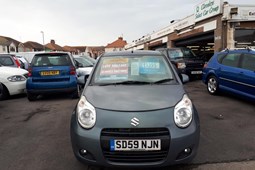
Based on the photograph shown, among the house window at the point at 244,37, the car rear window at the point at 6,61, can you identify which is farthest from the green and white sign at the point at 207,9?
the car rear window at the point at 6,61

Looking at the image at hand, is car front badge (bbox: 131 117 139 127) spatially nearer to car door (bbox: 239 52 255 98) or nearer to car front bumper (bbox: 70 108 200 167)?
car front bumper (bbox: 70 108 200 167)

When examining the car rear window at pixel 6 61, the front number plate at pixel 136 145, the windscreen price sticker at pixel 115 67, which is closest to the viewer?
the front number plate at pixel 136 145

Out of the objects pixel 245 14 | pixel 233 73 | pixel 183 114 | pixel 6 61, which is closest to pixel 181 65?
pixel 233 73

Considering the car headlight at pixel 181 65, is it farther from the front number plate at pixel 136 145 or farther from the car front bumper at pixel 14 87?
the front number plate at pixel 136 145

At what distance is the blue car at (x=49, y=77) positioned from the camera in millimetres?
8047

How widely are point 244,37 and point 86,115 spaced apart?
14.6 metres

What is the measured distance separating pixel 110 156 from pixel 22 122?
3.60 m

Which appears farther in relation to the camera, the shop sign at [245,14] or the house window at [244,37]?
the house window at [244,37]

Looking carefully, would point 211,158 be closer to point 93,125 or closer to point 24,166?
point 93,125

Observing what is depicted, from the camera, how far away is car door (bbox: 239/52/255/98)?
21.8 ft

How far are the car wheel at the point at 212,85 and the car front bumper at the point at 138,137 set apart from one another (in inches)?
231

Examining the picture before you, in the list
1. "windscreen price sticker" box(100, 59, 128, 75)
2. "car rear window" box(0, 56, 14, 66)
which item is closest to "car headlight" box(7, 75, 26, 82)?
"car rear window" box(0, 56, 14, 66)

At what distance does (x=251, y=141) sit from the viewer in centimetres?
435

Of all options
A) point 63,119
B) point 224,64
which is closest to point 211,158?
point 63,119
